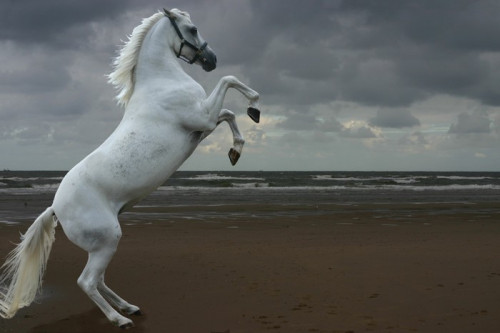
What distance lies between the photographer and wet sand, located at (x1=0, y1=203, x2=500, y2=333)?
4.88m

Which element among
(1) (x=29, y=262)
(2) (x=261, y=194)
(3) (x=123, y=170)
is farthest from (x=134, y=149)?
(2) (x=261, y=194)

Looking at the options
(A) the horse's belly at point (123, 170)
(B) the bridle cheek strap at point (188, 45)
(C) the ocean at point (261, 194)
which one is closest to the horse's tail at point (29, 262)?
(A) the horse's belly at point (123, 170)

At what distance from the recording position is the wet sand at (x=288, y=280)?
488cm

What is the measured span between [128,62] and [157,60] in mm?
275

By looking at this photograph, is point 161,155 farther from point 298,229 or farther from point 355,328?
point 298,229

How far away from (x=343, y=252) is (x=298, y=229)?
3.63 meters

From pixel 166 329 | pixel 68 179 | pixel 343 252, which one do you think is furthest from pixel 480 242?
pixel 68 179

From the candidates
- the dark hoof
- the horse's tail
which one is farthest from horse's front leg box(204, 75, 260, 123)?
the horse's tail

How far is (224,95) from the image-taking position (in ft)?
15.9

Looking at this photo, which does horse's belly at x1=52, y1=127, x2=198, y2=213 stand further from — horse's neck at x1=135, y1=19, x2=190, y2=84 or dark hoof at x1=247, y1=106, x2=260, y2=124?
dark hoof at x1=247, y1=106, x2=260, y2=124

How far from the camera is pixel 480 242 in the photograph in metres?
9.76

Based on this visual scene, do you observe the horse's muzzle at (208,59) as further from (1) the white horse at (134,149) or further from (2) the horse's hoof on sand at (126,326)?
(2) the horse's hoof on sand at (126,326)

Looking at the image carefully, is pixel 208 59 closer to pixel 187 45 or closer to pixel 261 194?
pixel 187 45

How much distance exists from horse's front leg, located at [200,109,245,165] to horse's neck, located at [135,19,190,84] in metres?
0.48
